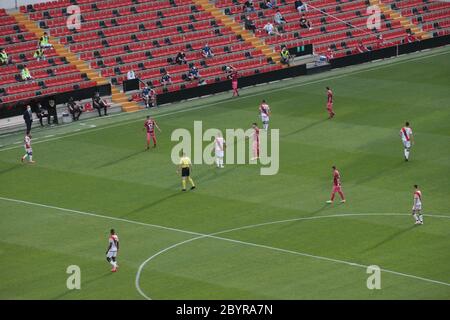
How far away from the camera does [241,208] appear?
2421 inches

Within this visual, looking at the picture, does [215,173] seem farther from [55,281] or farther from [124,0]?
[124,0]

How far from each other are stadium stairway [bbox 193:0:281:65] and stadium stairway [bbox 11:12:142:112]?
14.6 meters

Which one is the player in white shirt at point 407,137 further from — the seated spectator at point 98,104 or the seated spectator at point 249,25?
the seated spectator at point 249,25

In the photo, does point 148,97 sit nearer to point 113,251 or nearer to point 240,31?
point 240,31

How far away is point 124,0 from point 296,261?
158 ft

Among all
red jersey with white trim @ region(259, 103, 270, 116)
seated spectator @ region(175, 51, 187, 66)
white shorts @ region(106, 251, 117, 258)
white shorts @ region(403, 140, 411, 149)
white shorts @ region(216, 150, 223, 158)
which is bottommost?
white shorts @ region(106, 251, 117, 258)

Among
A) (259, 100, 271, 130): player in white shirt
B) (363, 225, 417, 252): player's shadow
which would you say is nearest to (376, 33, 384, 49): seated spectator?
(259, 100, 271, 130): player in white shirt

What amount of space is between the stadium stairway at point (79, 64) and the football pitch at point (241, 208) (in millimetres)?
2307

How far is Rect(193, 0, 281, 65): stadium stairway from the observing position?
3816 inches

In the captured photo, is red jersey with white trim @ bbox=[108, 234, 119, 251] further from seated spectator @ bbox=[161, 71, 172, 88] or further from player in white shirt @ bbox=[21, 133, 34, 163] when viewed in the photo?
seated spectator @ bbox=[161, 71, 172, 88]

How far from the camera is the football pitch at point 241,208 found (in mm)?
51438

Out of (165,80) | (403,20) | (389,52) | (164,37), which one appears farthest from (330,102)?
(403,20)

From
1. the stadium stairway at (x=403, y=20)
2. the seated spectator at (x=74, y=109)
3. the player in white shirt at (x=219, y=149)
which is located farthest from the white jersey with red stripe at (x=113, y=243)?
the stadium stairway at (x=403, y=20)

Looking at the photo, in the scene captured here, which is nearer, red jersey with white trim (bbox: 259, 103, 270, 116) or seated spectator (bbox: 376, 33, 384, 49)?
red jersey with white trim (bbox: 259, 103, 270, 116)
